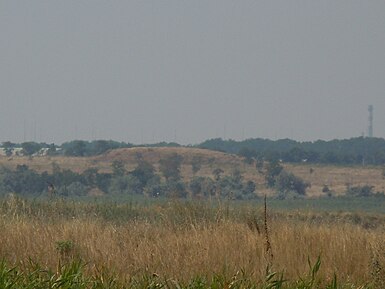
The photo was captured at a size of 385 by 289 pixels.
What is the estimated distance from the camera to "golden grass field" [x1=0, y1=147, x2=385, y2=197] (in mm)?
78525

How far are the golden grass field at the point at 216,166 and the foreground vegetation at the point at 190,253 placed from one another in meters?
56.7

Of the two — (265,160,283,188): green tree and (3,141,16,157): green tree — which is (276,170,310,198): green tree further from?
(3,141,16,157): green tree

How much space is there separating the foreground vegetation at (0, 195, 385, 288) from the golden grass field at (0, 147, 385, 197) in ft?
186

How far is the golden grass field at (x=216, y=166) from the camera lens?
258 ft

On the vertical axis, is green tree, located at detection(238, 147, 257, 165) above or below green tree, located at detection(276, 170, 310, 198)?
above

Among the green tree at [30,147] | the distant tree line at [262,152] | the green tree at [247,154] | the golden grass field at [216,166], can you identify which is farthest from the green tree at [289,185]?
the green tree at [30,147]

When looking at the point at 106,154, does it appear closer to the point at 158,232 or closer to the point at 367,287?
the point at 158,232

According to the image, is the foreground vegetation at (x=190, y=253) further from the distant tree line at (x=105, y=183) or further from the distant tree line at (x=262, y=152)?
the distant tree line at (x=262, y=152)

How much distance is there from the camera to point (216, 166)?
88.2 m

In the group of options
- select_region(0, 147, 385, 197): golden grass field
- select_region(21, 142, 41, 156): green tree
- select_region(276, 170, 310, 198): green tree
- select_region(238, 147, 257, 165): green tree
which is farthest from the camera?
select_region(21, 142, 41, 156): green tree

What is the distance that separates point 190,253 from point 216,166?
7514 cm

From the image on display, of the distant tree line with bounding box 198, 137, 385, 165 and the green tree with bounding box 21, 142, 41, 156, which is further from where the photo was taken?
the green tree with bounding box 21, 142, 41, 156

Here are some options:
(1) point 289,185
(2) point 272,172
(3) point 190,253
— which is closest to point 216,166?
(2) point 272,172

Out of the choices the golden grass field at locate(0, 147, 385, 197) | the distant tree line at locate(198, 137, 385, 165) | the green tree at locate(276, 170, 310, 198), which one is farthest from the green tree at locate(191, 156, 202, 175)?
the green tree at locate(276, 170, 310, 198)
